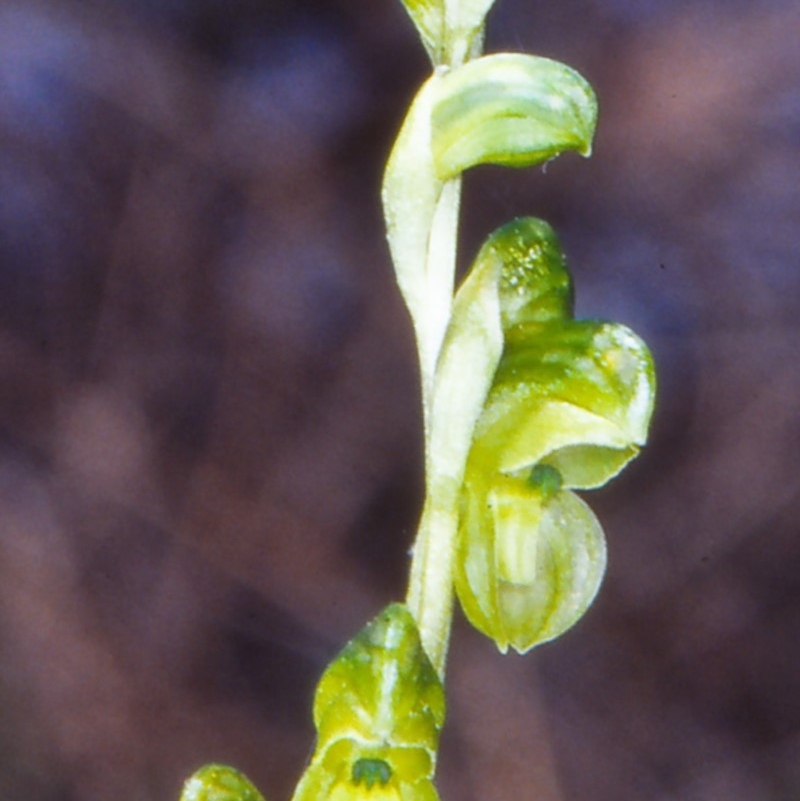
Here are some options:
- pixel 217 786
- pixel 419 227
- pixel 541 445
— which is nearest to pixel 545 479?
pixel 541 445

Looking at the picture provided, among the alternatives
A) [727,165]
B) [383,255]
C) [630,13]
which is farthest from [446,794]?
[630,13]

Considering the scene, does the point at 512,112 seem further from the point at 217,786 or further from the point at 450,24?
the point at 217,786

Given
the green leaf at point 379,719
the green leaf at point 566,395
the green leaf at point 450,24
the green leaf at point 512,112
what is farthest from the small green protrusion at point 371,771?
the green leaf at point 450,24

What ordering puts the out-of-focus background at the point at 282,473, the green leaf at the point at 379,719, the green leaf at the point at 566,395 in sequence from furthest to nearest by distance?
the out-of-focus background at the point at 282,473 < the green leaf at the point at 566,395 < the green leaf at the point at 379,719

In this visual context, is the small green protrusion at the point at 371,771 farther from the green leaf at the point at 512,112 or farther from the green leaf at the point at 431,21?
the green leaf at the point at 431,21

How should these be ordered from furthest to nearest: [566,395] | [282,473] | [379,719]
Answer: [282,473], [566,395], [379,719]

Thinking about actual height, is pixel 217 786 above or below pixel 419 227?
below

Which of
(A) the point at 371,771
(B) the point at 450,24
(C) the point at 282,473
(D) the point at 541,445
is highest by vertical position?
(C) the point at 282,473
